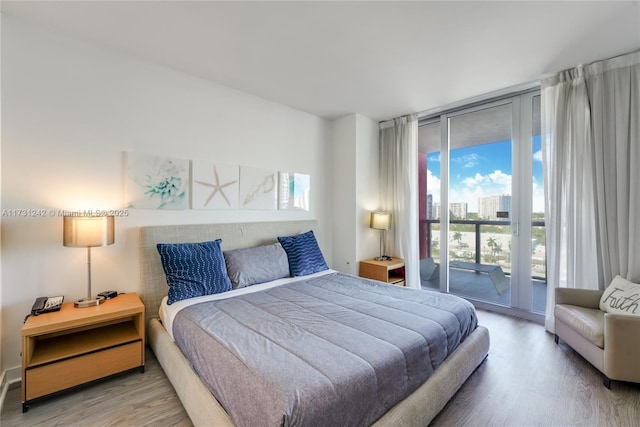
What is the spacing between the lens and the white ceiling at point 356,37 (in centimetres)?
188

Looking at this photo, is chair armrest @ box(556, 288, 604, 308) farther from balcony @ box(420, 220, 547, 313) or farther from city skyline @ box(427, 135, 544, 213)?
city skyline @ box(427, 135, 544, 213)

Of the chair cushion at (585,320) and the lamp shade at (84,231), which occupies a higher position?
the lamp shade at (84,231)

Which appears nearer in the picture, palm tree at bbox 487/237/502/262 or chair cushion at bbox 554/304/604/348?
chair cushion at bbox 554/304/604/348

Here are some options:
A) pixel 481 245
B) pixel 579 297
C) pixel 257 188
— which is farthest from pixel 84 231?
pixel 481 245

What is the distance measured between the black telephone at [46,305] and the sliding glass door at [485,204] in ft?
13.6

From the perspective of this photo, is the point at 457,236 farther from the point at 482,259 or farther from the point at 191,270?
the point at 191,270

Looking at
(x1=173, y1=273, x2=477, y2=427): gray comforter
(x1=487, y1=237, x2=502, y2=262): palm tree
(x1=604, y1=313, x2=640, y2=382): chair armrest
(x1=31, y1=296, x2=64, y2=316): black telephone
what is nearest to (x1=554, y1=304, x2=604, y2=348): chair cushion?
(x1=604, y1=313, x2=640, y2=382): chair armrest

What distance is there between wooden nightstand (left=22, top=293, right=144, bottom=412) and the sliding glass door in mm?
3720

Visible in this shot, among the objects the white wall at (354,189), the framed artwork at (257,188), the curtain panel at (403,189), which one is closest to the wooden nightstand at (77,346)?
the framed artwork at (257,188)

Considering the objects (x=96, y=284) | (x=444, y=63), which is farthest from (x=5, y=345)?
(x=444, y=63)

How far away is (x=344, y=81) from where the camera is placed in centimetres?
293

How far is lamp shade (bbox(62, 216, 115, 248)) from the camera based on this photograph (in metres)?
1.97

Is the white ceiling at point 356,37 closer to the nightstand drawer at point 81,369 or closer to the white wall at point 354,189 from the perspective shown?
the white wall at point 354,189

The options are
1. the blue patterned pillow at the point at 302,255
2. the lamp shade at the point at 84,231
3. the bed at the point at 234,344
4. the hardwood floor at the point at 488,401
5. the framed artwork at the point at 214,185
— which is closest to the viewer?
the bed at the point at 234,344
